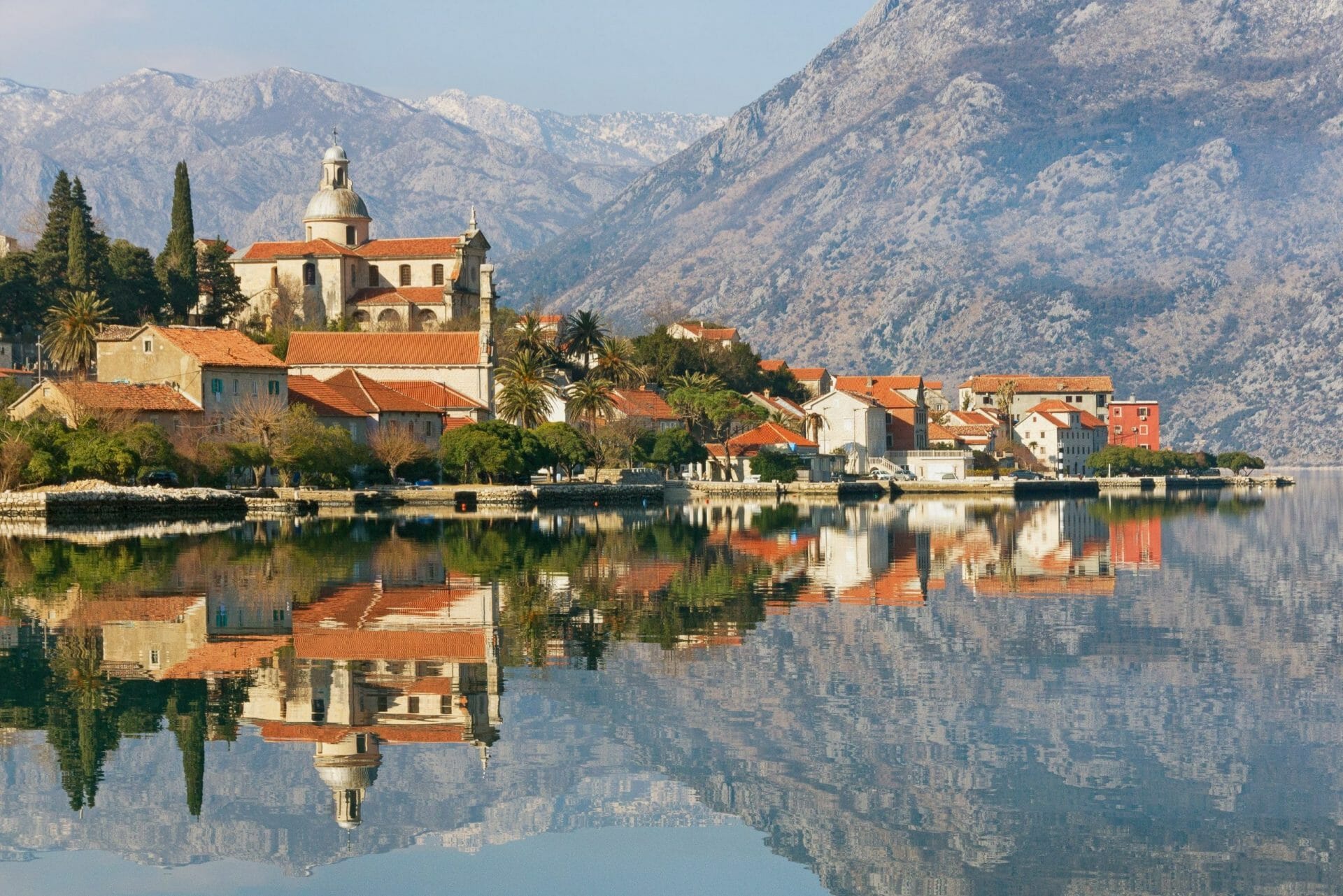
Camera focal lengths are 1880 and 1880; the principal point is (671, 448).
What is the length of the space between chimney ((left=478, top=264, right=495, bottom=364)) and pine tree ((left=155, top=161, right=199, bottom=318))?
1609cm

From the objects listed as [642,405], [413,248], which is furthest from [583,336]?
[413,248]

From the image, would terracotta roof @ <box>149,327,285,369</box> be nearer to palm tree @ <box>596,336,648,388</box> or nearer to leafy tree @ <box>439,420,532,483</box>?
leafy tree @ <box>439,420,532,483</box>

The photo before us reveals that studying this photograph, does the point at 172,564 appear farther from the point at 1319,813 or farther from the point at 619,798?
the point at 1319,813

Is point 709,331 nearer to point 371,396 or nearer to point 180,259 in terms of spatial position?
point 180,259

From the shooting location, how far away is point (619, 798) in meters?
19.8

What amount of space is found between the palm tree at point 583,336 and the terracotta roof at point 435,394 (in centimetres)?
1688

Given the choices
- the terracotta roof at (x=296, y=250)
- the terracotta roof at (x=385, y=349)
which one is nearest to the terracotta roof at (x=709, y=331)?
the terracotta roof at (x=296, y=250)

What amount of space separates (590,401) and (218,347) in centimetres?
2579

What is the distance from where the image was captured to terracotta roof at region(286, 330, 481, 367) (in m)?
99.6

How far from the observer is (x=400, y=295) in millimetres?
112938

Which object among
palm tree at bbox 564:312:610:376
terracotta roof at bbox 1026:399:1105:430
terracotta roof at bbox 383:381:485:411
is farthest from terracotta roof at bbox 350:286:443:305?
terracotta roof at bbox 1026:399:1105:430

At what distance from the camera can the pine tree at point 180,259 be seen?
102938 mm

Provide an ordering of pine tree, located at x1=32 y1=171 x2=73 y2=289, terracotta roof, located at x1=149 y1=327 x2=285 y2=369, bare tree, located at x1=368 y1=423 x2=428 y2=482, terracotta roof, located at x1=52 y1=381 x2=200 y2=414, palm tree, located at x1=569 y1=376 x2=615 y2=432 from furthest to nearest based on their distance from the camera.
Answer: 1. palm tree, located at x1=569 y1=376 x2=615 y2=432
2. pine tree, located at x1=32 y1=171 x2=73 y2=289
3. bare tree, located at x1=368 y1=423 x2=428 y2=482
4. terracotta roof, located at x1=149 y1=327 x2=285 y2=369
5. terracotta roof, located at x1=52 y1=381 x2=200 y2=414

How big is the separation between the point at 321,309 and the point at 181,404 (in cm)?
3418
